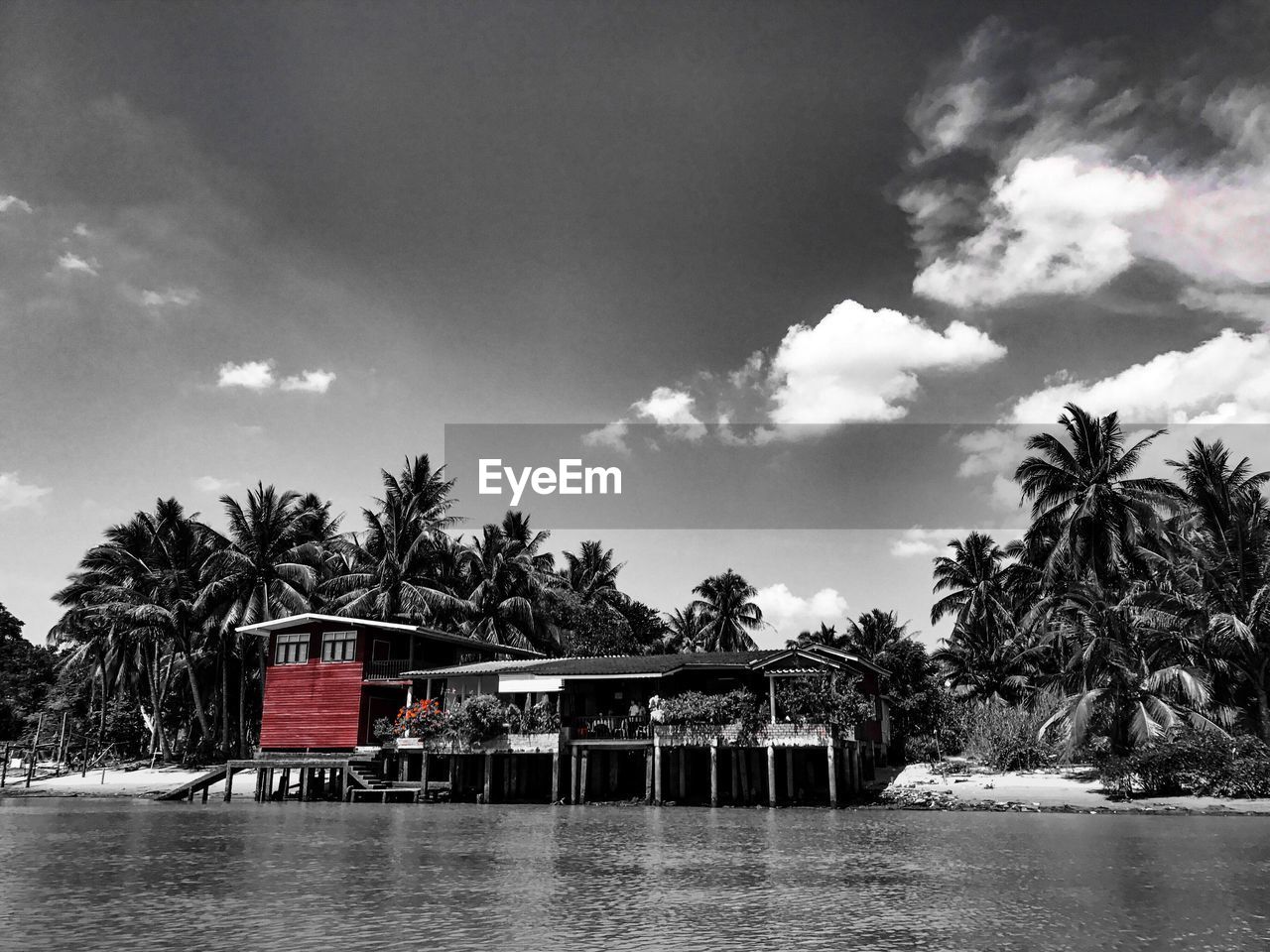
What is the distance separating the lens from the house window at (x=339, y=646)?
42.7 m

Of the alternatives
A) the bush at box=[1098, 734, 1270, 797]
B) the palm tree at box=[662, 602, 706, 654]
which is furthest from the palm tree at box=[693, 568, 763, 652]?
the bush at box=[1098, 734, 1270, 797]

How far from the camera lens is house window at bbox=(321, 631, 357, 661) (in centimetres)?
4272

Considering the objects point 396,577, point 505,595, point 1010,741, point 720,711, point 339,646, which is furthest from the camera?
point 505,595

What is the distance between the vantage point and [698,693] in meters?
36.2

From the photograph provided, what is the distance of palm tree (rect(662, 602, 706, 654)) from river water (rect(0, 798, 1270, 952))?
4269 centimetres

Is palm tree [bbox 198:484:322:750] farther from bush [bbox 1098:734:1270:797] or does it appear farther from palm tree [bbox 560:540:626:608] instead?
bush [bbox 1098:734:1270:797]

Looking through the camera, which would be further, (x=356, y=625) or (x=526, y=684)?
(x=356, y=625)

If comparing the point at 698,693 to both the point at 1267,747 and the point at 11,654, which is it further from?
the point at 11,654

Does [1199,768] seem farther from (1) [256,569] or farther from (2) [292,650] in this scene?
(1) [256,569]

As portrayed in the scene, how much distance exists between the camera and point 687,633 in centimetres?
7431

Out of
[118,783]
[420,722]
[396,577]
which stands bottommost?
[118,783]

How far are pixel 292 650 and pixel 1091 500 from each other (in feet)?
114

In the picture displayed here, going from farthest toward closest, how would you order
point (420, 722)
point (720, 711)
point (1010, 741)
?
point (1010, 741) < point (420, 722) < point (720, 711)

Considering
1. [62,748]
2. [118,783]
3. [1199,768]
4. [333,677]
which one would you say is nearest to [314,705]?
[333,677]
